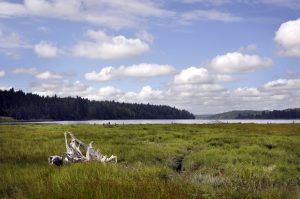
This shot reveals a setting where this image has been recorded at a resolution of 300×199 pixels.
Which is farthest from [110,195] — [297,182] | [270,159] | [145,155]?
[270,159]

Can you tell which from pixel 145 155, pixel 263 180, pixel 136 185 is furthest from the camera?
pixel 145 155

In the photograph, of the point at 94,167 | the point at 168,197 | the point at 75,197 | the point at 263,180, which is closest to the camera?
the point at 168,197

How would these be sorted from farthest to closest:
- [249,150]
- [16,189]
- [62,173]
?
[249,150] → [62,173] → [16,189]

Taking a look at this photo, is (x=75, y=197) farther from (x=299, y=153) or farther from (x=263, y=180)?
(x=299, y=153)

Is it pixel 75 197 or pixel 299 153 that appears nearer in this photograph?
pixel 75 197

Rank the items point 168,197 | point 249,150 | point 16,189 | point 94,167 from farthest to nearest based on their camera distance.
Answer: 1. point 249,150
2. point 94,167
3. point 16,189
4. point 168,197

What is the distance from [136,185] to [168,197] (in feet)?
5.32

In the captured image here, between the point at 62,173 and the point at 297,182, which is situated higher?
the point at 62,173

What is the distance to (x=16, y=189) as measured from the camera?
10344 mm

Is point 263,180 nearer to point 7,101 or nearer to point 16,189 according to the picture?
point 16,189

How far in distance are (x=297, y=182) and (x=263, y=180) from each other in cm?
160

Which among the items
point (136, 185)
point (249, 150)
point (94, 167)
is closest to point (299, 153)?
point (249, 150)

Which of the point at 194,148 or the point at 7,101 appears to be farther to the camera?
the point at 7,101

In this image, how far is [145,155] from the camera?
21.7m
